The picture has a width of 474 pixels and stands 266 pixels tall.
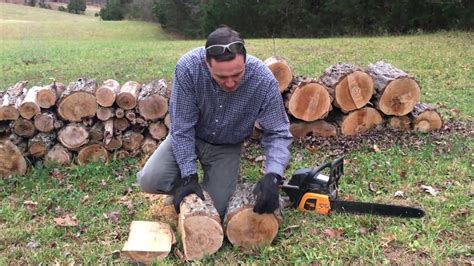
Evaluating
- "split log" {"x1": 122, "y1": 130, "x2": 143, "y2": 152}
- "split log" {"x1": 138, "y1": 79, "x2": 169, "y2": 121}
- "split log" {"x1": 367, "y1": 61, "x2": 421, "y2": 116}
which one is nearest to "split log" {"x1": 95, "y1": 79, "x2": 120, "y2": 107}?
"split log" {"x1": 138, "y1": 79, "x2": 169, "y2": 121}

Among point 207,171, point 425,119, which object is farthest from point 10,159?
point 425,119

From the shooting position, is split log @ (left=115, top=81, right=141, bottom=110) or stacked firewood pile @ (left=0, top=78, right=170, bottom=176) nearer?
stacked firewood pile @ (left=0, top=78, right=170, bottom=176)

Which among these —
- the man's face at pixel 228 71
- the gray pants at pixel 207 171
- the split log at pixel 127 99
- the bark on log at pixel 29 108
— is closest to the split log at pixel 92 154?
the split log at pixel 127 99

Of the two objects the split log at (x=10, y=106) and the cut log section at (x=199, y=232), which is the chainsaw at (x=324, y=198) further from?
the split log at (x=10, y=106)

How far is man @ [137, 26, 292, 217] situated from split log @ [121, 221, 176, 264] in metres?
0.19

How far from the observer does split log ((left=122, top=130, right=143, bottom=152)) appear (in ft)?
17.0

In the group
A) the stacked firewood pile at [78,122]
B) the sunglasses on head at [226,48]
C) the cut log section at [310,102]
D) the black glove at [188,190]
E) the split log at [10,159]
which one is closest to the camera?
the sunglasses on head at [226,48]

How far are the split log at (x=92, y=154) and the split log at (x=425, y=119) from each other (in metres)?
3.38

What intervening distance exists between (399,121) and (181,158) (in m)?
3.06

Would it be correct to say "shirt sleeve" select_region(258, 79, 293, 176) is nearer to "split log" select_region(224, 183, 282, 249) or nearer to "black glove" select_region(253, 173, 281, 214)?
"black glove" select_region(253, 173, 281, 214)

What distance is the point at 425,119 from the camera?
548 cm

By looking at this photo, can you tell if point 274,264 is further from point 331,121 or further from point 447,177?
point 331,121

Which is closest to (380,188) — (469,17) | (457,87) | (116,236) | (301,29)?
(116,236)

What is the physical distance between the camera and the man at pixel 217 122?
3.19 meters
